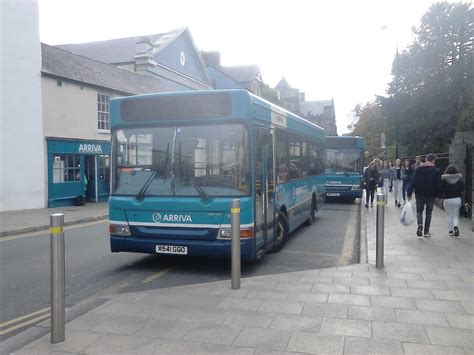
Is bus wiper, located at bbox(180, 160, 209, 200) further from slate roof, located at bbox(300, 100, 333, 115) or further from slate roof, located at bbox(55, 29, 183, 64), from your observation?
slate roof, located at bbox(300, 100, 333, 115)

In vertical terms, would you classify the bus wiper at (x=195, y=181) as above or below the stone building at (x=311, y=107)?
below

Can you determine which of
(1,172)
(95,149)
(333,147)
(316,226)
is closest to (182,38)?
(95,149)

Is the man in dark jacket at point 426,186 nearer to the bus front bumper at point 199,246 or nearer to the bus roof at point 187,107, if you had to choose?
the bus roof at point 187,107

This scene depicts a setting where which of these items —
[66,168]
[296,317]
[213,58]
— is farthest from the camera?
[213,58]

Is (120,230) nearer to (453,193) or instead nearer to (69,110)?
(453,193)

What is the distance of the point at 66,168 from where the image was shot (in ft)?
63.7

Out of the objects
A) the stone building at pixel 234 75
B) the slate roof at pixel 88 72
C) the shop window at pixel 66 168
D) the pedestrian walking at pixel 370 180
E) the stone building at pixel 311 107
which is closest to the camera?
the pedestrian walking at pixel 370 180

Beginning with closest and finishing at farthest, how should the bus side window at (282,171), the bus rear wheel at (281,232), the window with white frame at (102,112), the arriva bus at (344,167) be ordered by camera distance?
1. the bus side window at (282,171)
2. the bus rear wheel at (281,232)
3. the arriva bus at (344,167)
4. the window with white frame at (102,112)

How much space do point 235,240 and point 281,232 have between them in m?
3.16

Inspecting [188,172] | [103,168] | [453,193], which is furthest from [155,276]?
[103,168]

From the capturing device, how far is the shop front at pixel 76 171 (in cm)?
1861

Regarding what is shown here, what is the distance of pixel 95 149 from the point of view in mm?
20875

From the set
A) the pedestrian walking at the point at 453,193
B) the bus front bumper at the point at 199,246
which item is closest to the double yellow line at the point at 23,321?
the bus front bumper at the point at 199,246

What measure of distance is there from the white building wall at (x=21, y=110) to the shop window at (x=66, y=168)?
2.67 ft
